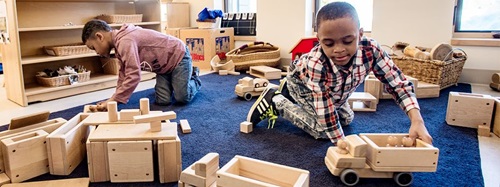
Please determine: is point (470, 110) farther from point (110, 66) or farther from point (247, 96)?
point (110, 66)

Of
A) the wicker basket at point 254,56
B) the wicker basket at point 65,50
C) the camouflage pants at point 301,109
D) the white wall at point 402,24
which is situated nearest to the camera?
the camouflage pants at point 301,109

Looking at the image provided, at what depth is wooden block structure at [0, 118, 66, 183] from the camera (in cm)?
128

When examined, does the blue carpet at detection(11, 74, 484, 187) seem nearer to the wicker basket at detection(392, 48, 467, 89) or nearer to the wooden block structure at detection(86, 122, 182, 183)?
Answer: the wooden block structure at detection(86, 122, 182, 183)

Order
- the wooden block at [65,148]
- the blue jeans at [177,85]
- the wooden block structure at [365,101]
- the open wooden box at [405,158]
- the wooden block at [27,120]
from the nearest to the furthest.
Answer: the open wooden box at [405,158] → the wooden block at [65,148] → the wooden block at [27,120] → the wooden block structure at [365,101] → the blue jeans at [177,85]

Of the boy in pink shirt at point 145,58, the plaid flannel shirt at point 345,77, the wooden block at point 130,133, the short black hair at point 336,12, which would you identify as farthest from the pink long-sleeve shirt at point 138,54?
the short black hair at point 336,12

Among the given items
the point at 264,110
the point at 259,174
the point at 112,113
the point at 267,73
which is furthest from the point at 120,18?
the point at 259,174

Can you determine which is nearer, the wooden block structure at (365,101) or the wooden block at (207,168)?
the wooden block at (207,168)

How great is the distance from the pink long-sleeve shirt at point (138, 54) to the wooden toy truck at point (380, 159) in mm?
1209

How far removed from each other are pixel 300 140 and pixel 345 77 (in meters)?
0.38

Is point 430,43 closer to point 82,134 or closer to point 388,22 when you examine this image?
point 388,22

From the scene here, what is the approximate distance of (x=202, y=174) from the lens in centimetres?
111

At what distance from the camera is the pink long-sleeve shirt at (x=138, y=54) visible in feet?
6.86

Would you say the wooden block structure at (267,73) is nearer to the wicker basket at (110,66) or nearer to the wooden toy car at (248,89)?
the wooden toy car at (248,89)

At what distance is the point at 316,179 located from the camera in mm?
1326
